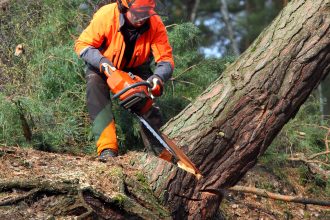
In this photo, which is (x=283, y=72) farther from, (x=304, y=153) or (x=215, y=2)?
(x=215, y=2)

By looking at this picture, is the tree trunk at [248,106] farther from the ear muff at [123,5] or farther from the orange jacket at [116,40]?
the ear muff at [123,5]

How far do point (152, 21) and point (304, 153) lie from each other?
2390mm

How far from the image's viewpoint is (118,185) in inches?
152

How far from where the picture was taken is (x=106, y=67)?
189 inches

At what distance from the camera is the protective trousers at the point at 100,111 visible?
16.0ft

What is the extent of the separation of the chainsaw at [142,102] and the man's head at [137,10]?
20.5 inches

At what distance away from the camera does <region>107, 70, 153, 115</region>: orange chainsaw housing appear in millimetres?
4496

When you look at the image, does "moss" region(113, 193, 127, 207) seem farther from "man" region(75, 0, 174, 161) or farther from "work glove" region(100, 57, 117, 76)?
"work glove" region(100, 57, 117, 76)

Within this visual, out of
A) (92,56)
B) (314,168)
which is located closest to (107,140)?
(92,56)

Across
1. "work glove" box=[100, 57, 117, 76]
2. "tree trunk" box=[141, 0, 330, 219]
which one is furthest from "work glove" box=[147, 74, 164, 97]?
"tree trunk" box=[141, 0, 330, 219]

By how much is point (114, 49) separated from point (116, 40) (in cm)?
8

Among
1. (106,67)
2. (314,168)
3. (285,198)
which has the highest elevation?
(106,67)

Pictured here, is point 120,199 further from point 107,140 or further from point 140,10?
point 140,10

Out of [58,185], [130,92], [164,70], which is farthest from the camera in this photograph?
[164,70]
